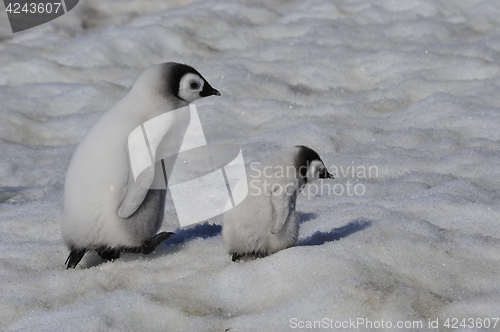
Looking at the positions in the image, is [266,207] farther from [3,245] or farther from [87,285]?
[3,245]

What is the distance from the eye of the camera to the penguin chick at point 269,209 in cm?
237

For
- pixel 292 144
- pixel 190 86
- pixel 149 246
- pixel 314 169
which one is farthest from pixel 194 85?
pixel 292 144

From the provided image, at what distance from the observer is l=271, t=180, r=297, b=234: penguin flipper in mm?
2346

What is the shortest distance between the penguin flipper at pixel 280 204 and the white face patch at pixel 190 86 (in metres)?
0.69

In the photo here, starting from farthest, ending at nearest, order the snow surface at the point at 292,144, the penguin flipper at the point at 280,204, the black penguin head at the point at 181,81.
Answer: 1. the black penguin head at the point at 181,81
2. the penguin flipper at the point at 280,204
3. the snow surface at the point at 292,144

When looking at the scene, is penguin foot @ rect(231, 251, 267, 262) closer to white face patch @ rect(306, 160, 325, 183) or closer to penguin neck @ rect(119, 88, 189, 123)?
white face patch @ rect(306, 160, 325, 183)

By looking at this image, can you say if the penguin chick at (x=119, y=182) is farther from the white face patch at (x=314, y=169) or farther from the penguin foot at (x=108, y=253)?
the white face patch at (x=314, y=169)

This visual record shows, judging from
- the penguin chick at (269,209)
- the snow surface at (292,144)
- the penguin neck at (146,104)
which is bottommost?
A: the snow surface at (292,144)

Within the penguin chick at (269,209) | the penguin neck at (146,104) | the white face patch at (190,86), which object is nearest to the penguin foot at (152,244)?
the penguin chick at (269,209)

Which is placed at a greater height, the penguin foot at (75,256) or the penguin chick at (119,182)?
the penguin chick at (119,182)

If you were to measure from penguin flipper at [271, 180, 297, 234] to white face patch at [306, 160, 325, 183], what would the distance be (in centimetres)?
15

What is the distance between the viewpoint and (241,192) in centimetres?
242

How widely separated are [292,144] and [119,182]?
2112mm

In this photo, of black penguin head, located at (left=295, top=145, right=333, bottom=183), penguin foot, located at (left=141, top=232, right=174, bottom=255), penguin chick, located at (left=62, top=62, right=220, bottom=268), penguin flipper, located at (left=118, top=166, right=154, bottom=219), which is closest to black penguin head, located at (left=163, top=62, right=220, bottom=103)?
penguin chick, located at (left=62, top=62, right=220, bottom=268)
